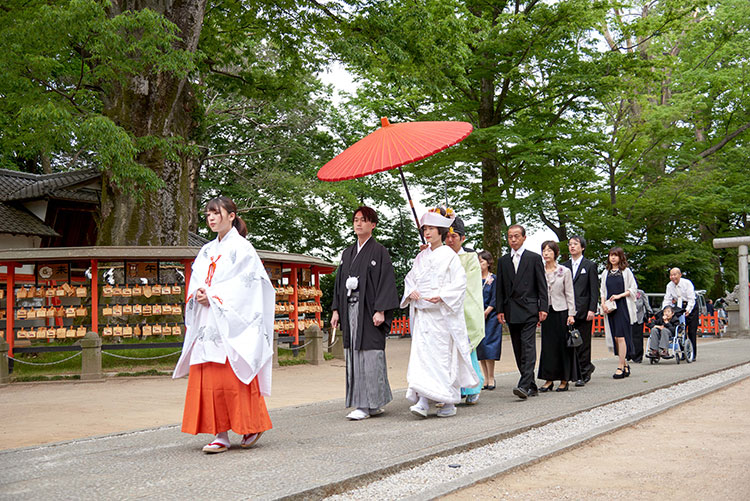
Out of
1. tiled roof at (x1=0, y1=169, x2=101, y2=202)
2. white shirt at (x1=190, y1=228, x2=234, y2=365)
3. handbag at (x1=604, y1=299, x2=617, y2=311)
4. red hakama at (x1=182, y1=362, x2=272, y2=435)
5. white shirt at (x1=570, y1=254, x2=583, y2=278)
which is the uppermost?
tiled roof at (x1=0, y1=169, x2=101, y2=202)

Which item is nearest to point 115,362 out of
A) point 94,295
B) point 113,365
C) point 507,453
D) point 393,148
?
point 113,365

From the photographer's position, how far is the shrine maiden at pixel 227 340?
5.03 m

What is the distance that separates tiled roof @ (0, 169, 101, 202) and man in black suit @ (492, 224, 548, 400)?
15.8 m

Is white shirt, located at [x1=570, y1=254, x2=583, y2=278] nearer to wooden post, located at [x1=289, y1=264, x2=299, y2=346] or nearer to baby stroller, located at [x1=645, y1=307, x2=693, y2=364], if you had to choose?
baby stroller, located at [x1=645, y1=307, x2=693, y2=364]

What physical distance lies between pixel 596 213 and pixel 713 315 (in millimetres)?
5406

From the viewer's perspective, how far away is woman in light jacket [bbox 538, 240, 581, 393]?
855 cm

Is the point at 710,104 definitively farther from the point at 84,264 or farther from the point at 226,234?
the point at 226,234

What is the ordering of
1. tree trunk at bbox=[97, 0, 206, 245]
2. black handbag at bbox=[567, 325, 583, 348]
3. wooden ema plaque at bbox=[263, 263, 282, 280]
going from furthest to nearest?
wooden ema plaque at bbox=[263, 263, 282, 280], tree trunk at bbox=[97, 0, 206, 245], black handbag at bbox=[567, 325, 583, 348]

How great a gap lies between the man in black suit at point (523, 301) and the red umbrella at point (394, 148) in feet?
5.83

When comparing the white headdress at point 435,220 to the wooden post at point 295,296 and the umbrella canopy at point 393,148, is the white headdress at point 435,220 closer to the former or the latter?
the umbrella canopy at point 393,148

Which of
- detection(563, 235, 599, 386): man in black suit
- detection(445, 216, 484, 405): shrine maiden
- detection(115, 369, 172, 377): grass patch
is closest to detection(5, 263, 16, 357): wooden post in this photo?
detection(115, 369, 172, 377): grass patch

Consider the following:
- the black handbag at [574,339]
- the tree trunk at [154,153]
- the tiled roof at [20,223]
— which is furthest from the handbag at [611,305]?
the tiled roof at [20,223]

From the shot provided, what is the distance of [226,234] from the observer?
213 inches

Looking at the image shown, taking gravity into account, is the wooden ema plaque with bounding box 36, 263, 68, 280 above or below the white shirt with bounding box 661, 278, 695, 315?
above
